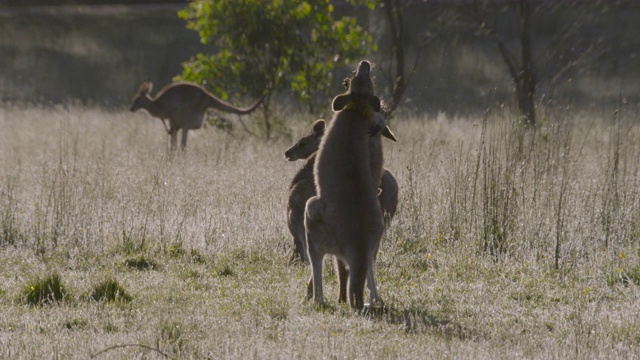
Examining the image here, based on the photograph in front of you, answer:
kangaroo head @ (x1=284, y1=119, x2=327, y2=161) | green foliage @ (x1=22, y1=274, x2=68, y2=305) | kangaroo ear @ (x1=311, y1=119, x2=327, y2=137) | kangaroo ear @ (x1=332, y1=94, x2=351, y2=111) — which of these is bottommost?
green foliage @ (x1=22, y1=274, x2=68, y2=305)

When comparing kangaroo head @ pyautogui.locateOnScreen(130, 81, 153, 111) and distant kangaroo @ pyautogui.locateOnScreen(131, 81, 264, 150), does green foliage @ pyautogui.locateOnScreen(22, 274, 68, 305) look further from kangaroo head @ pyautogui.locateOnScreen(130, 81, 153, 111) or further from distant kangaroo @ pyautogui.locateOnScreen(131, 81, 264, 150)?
kangaroo head @ pyautogui.locateOnScreen(130, 81, 153, 111)

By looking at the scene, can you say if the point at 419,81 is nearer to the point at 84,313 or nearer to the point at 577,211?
the point at 577,211

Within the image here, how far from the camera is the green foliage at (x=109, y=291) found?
684 cm

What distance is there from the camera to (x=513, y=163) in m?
8.97

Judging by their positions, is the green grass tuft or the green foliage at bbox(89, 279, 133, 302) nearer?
the green foliage at bbox(89, 279, 133, 302)

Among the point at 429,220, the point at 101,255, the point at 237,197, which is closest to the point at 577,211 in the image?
the point at 429,220

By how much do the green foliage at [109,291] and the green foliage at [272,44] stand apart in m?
10.1

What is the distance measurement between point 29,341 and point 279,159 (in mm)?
7855

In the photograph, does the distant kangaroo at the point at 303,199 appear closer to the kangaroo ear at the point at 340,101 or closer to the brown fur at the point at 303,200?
the brown fur at the point at 303,200

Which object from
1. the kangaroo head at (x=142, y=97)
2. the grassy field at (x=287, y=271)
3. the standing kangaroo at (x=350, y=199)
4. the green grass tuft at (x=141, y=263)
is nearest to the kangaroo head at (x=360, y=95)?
the standing kangaroo at (x=350, y=199)

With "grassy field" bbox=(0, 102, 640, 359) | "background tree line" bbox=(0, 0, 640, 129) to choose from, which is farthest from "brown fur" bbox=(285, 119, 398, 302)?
"background tree line" bbox=(0, 0, 640, 129)

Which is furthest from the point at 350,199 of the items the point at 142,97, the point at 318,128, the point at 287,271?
the point at 142,97

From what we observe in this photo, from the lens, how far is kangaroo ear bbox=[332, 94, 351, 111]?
261 inches

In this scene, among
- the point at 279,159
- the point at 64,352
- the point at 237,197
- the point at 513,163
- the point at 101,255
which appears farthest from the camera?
the point at 279,159
